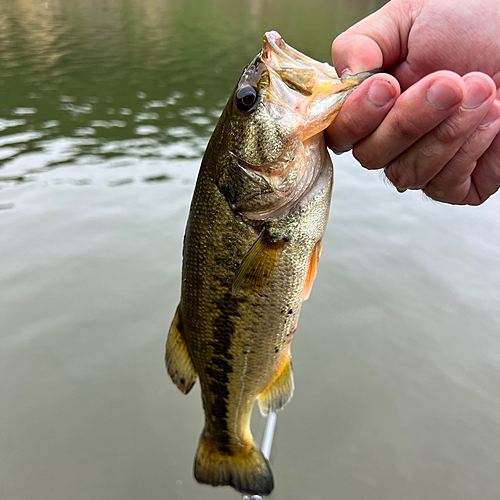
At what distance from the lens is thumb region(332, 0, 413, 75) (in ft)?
5.90

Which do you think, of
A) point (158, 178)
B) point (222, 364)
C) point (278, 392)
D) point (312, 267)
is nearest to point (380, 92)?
point (312, 267)

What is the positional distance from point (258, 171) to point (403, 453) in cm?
307

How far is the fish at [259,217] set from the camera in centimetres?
164

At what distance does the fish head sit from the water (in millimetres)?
2625

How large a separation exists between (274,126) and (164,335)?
3404 millimetres

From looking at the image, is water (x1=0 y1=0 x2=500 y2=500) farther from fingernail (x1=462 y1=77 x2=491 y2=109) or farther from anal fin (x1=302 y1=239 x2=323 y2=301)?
fingernail (x1=462 y1=77 x2=491 y2=109)

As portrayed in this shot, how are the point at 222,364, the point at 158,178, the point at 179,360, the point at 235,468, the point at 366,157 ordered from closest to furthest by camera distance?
the point at 366,157 → the point at 222,364 → the point at 179,360 → the point at 235,468 → the point at 158,178

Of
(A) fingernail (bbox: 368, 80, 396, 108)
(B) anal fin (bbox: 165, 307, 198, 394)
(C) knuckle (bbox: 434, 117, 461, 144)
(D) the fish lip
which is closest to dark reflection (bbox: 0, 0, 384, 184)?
(B) anal fin (bbox: 165, 307, 198, 394)

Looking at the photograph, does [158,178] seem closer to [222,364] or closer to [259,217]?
[222,364]

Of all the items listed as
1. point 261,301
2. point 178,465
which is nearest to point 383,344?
point 178,465

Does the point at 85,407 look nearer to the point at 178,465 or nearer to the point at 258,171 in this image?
the point at 178,465

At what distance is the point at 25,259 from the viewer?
532cm

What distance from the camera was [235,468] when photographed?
7.53ft

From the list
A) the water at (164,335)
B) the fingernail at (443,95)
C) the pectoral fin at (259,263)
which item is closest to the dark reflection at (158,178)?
the water at (164,335)
